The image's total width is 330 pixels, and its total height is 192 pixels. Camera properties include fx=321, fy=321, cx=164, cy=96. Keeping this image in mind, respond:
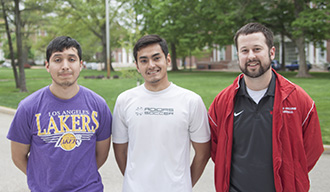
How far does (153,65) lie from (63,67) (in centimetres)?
72

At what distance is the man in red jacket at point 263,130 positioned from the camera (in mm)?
2471

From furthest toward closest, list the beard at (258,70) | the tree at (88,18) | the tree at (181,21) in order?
the tree at (88,18) → the tree at (181,21) → the beard at (258,70)

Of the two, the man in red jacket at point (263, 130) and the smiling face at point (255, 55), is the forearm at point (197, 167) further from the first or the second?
the smiling face at point (255, 55)

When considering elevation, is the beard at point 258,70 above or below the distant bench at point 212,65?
below

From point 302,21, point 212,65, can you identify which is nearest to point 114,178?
point 302,21

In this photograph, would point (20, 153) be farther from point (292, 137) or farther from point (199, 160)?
point (292, 137)

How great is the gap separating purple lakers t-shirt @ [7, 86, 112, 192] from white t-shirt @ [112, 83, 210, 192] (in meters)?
0.35

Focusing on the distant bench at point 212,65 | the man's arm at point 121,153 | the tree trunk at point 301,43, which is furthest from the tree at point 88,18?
the man's arm at point 121,153

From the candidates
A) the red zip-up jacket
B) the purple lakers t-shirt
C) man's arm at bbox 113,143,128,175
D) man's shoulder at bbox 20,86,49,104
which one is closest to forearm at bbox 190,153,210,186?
the red zip-up jacket

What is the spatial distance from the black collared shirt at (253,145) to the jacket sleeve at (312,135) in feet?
0.94

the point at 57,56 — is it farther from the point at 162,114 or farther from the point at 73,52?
the point at 162,114

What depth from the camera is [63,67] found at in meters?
2.56

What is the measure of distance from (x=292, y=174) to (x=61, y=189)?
1796 mm

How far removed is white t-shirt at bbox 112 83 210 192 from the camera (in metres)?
2.62
